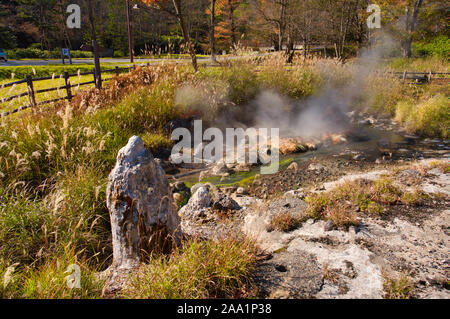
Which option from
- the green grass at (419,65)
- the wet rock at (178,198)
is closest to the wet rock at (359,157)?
the wet rock at (178,198)

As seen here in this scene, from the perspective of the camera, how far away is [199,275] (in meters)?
2.80

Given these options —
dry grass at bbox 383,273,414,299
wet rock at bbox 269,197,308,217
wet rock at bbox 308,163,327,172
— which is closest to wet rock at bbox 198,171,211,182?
wet rock at bbox 269,197,308,217

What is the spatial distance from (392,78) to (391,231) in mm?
12991

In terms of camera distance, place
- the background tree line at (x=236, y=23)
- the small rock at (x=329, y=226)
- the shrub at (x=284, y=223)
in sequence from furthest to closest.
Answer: the background tree line at (x=236, y=23) → the shrub at (x=284, y=223) → the small rock at (x=329, y=226)

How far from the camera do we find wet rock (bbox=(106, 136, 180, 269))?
3223 mm

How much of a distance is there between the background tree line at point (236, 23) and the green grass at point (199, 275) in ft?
40.5

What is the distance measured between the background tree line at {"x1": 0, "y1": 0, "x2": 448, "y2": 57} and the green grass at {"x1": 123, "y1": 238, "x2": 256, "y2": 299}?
12330 millimetres

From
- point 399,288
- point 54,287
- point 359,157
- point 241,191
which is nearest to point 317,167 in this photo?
point 359,157

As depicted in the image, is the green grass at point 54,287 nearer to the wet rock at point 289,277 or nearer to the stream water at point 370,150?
the wet rock at point 289,277

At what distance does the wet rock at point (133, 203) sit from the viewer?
3.22 meters

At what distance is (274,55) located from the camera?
13.2 metres

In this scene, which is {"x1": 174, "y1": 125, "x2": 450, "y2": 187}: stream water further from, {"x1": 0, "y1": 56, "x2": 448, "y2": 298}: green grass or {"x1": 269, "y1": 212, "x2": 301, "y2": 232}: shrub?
{"x1": 269, "y1": 212, "x2": 301, "y2": 232}: shrub
